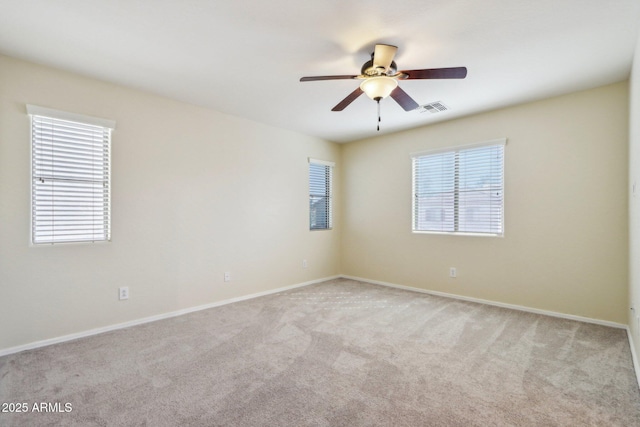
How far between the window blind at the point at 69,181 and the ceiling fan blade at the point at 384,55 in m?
2.83

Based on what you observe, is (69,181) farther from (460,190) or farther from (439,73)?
(460,190)

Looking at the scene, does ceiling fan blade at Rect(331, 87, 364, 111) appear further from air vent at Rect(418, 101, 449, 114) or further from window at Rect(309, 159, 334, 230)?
window at Rect(309, 159, 334, 230)

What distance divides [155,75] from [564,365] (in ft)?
14.8

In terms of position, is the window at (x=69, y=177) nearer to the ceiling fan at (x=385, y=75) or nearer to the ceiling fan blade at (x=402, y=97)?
the ceiling fan at (x=385, y=75)

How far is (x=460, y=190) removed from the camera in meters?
4.37

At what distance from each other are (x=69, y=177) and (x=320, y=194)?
358 centimetres

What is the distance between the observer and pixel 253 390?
2090 millimetres

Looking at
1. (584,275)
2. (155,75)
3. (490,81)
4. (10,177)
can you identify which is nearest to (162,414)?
(10,177)

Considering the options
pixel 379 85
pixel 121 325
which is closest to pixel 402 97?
pixel 379 85

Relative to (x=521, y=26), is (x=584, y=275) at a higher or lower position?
lower

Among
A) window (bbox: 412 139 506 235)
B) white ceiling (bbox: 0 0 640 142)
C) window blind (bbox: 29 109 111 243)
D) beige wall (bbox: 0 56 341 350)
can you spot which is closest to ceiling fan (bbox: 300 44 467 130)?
white ceiling (bbox: 0 0 640 142)

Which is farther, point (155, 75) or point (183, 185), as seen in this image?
point (183, 185)

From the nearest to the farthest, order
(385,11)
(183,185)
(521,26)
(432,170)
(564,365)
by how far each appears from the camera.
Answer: (385,11)
(521,26)
(564,365)
(183,185)
(432,170)

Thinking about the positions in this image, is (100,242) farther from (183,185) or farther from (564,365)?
(564,365)
